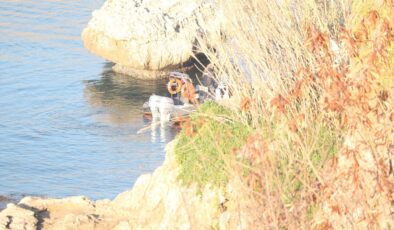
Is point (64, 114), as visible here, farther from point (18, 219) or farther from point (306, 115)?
point (306, 115)

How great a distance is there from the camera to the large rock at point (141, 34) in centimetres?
4359

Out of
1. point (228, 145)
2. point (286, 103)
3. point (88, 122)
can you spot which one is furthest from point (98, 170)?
point (286, 103)

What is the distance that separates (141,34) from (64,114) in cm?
699

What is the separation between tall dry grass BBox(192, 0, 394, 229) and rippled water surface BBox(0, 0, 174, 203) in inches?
624

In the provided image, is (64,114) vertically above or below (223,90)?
below

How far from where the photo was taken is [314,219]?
26.5 feet

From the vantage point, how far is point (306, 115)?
33.3 ft

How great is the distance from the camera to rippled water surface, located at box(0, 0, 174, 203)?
1174 inches

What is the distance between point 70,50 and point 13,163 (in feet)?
58.6

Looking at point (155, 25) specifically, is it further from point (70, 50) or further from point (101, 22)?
point (70, 50)

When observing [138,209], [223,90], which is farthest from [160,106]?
[138,209]

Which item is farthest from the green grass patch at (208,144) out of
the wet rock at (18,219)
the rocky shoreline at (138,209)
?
the wet rock at (18,219)

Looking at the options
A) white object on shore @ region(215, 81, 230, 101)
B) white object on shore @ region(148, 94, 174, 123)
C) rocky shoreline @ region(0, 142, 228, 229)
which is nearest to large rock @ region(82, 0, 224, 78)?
white object on shore @ region(148, 94, 174, 123)

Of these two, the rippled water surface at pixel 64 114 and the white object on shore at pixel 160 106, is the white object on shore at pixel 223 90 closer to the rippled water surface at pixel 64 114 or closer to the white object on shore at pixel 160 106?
the rippled water surface at pixel 64 114
